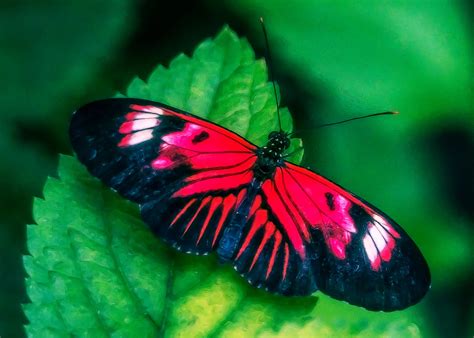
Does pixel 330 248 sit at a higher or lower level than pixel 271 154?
lower

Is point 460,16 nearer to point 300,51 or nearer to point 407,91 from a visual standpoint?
point 407,91

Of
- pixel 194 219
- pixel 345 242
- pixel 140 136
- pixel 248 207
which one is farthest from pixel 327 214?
pixel 140 136

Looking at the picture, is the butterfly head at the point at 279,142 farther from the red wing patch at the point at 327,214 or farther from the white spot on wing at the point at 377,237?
the white spot on wing at the point at 377,237

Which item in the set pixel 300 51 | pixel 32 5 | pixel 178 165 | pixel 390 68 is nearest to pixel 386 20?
pixel 390 68

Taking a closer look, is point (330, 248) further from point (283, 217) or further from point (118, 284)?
point (118, 284)

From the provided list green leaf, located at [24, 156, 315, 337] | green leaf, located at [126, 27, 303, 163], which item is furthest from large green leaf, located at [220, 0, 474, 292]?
green leaf, located at [24, 156, 315, 337]

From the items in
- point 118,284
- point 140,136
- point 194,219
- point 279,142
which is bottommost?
point 118,284

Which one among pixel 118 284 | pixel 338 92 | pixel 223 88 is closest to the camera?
pixel 118 284
